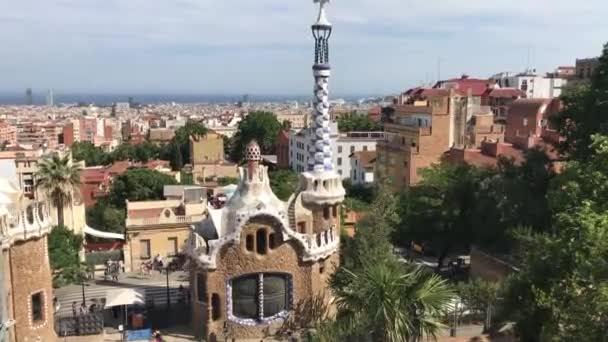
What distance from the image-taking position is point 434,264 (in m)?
37.9

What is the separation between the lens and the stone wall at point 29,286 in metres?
22.8

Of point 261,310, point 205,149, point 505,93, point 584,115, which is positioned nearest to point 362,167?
point 205,149

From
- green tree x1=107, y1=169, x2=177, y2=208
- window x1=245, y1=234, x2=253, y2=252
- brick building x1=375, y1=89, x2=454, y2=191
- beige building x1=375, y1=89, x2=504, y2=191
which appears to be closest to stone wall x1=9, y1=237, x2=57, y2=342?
window x1=245, y1=234, x2=253, y2=252

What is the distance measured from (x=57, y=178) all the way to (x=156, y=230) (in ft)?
23.3

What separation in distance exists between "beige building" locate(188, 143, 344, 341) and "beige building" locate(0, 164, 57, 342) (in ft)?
18.7

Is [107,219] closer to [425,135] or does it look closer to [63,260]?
[63,260]

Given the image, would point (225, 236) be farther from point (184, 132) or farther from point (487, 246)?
point (184, 132)

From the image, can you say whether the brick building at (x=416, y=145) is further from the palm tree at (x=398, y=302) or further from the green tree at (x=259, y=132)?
the green tree at (x=259, y=132)

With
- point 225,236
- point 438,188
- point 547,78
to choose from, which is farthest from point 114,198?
point 547,78

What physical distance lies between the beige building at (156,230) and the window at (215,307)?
13.1 meters

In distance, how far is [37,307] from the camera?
23.8 meters

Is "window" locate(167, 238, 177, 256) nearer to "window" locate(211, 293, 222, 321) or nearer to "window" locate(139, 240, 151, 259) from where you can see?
"window" locate(139, 240, 151, 259)

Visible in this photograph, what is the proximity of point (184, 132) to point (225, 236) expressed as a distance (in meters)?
→ 78.2

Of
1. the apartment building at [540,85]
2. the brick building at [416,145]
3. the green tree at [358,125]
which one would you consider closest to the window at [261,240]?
the brick building at [416,145]
